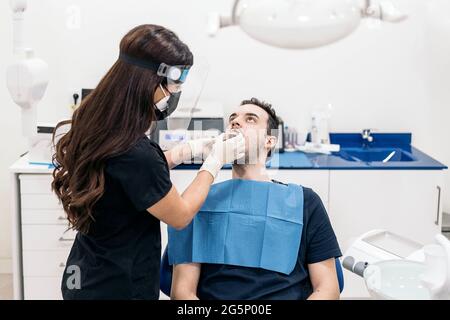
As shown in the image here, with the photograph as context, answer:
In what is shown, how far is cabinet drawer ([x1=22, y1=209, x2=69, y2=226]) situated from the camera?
2.99m

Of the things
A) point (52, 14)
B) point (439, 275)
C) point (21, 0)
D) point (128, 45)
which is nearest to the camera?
point (439, 275)

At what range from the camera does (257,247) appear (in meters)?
1.99

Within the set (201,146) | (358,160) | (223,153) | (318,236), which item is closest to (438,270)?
(318,236)

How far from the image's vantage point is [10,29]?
3369 millimetres

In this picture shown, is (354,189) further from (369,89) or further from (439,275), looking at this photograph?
(439,275)

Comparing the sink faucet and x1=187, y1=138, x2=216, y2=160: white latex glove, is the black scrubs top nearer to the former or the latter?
x1=187, y1=138, x2=216, y2=160: white latex glove

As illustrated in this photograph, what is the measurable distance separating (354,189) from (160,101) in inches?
61.4

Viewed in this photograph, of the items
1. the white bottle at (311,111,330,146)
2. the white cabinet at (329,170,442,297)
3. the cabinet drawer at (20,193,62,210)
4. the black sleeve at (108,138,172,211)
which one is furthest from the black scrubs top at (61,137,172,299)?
the white bottle at (311,111,330,146)

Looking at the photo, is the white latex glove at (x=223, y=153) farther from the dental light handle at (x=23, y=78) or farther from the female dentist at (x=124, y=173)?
the dental light handle at (x=23, y=78)

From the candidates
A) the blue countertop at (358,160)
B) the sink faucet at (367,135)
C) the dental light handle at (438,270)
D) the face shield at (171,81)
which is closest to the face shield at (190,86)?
the face shield at (171,81)

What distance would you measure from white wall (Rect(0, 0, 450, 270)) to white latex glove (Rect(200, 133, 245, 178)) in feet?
4.75

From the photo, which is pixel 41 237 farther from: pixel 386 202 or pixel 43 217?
pixel 386 202

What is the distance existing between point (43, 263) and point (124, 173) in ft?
5.11

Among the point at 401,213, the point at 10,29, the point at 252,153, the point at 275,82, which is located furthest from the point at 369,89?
the point at 10,29
